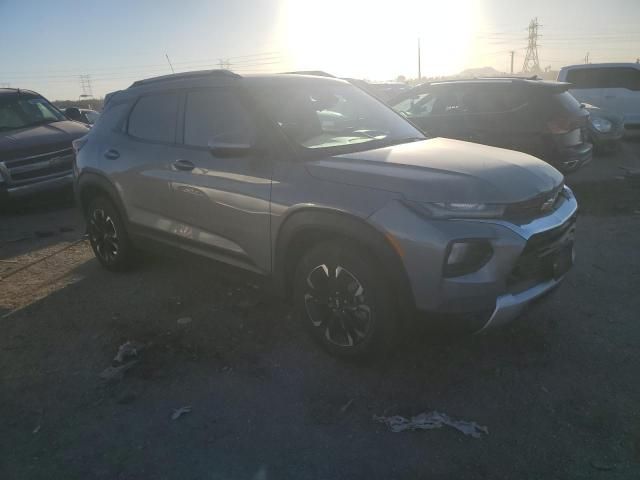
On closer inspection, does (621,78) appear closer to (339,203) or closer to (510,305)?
(510,305)

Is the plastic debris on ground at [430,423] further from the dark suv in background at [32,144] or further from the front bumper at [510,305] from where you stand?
the dark suv in background at [32,144]

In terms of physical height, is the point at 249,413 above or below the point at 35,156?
below

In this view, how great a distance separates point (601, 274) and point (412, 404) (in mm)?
2631

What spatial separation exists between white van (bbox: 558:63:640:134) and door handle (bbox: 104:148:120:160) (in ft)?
36.9

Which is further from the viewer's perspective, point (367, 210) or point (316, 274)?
point (316, 274)

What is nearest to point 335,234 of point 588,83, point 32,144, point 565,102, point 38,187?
point 565,102

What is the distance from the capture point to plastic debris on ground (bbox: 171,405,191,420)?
2.93 meters

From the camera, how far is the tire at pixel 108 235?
4.87 m

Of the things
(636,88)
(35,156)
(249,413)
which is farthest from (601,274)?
(636,88)

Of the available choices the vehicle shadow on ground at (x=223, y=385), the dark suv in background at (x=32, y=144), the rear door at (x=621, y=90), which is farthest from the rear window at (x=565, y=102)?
the dark suv in background at (x=32, y=144)

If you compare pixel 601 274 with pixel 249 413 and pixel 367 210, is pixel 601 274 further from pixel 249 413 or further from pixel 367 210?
pixel 249 413

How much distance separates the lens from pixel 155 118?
4.46 m

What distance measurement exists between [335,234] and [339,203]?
0.63 feet

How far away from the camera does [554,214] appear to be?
3174mm
